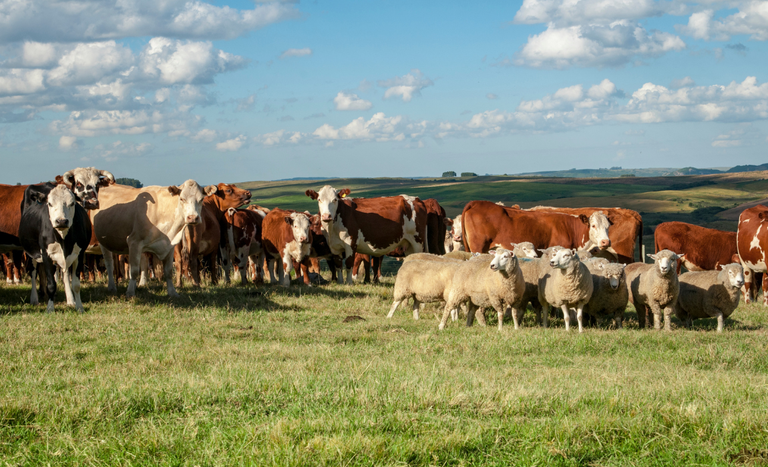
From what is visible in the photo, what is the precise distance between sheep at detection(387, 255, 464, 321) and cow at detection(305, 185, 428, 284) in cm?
509

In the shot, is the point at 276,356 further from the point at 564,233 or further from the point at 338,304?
the point at 564,233

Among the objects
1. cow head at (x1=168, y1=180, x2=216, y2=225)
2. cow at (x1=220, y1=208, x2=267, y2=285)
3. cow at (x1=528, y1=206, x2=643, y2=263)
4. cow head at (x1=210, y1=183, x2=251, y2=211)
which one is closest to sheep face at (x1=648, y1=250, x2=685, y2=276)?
cow at (x1=528, y1=206, x2=643, y2=263)

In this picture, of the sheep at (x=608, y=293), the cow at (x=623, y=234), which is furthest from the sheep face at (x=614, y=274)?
the cow at (x=623, y=234)

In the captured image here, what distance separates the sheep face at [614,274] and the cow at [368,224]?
290 inches

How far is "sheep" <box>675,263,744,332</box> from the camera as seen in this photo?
10680 mm

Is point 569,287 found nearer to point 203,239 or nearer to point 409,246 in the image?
point 409,246

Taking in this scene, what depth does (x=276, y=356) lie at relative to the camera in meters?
7.77

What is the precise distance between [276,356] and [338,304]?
4.42 metres

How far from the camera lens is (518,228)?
15.0 metres

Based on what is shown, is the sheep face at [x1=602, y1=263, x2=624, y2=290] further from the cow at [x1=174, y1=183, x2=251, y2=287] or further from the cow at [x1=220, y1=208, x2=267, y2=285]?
the cow at [x1=220, y1=208, x2=267, y2=285]

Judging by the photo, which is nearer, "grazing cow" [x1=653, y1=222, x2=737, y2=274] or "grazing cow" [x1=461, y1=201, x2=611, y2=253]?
"grazing cow" [x1=461, y1=201, x2=611, y2=253]

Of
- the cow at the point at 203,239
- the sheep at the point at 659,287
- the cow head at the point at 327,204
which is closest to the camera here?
the sheep at the point at 659,287

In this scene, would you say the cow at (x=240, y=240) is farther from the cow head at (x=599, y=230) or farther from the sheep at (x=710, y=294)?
the sheep at (x=710, y=294)

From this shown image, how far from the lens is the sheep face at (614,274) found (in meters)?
10.3
